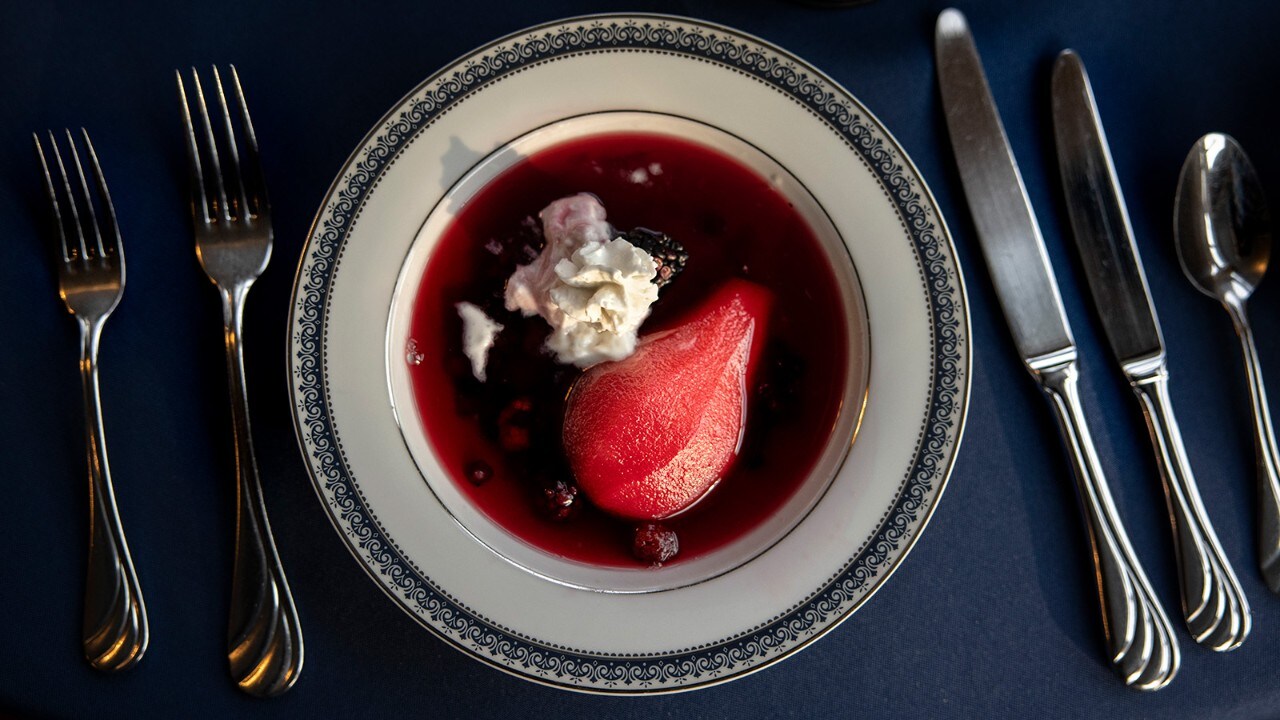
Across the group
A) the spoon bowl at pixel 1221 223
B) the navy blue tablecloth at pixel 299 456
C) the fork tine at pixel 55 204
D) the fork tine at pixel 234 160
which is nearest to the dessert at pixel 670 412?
the navy blue tablecloth at pixel 299 456

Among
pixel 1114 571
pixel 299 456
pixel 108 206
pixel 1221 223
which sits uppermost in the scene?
pixel 108 206

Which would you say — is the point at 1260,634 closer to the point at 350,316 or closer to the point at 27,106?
the point at 350,316

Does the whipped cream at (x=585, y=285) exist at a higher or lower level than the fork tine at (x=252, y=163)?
lower

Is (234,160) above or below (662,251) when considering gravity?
above

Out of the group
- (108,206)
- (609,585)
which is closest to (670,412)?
(609,585)

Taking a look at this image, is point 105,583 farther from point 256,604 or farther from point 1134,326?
point 1134,326

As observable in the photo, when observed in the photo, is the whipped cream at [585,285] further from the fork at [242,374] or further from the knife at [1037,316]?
the knife at [1037,316]

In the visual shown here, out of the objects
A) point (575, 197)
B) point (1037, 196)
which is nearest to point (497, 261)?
point (575, 197)
